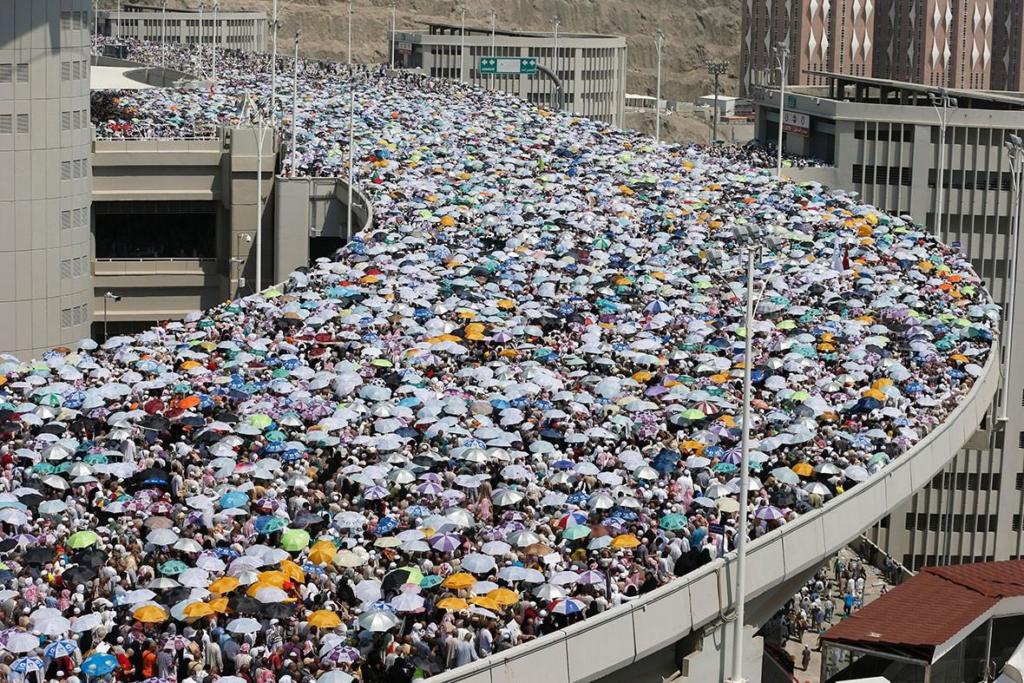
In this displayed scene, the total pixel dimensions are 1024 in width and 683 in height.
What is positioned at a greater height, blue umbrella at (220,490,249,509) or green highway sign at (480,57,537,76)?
green highway sign at (480,57,537,76)

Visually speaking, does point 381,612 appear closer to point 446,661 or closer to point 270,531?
point 446,661

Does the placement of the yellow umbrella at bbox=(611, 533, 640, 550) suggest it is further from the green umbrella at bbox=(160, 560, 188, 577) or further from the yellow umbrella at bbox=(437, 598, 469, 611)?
the green umbrella at bbox=(160, 560, 188, 577)

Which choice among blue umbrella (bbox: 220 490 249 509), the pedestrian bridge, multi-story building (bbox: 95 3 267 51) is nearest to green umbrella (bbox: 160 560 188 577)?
blue umbrella (bbox: 220 490 249 509)

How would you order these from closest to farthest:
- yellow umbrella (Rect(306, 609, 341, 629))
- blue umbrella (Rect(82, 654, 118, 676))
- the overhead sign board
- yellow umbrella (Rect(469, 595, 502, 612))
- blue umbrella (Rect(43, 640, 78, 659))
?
blue umbrella (Rect(82, 654, 118, 676)) → blue umbrella (Rect(43, 640, 78, 659)) → yellow umbrella (Rect(306, 609, 341, 629)) → yellow umbrella (Rect(469, 595, 502, 612)) → the overhead sign board

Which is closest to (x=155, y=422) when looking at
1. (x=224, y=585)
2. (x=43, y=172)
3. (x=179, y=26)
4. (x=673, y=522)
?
(x=224, y=585)

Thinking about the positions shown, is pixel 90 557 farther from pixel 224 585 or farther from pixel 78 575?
pixel 224 585

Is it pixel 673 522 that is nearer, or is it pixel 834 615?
pixel 673 522
